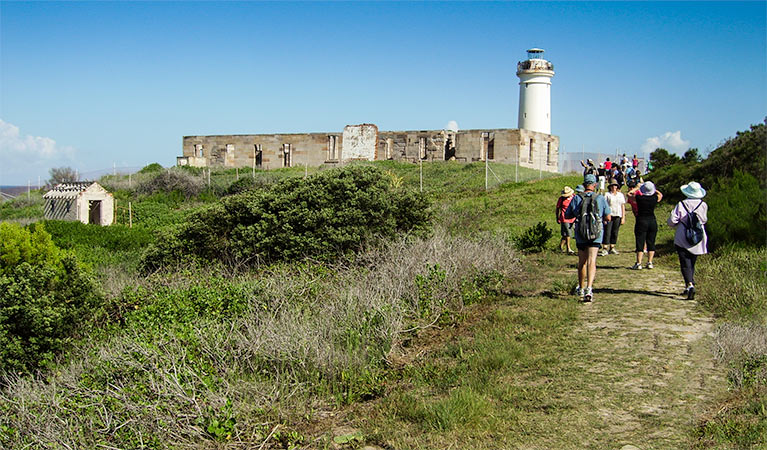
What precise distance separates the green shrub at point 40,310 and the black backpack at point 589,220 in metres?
6.43

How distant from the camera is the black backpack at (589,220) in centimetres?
764

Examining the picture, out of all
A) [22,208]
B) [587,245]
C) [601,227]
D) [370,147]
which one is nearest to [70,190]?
[22,208]

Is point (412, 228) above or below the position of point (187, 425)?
above

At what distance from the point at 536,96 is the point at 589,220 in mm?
33749

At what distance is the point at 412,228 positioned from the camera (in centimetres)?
1159


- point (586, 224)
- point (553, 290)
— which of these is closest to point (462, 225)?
point (553, 290)

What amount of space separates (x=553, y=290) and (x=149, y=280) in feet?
21.2

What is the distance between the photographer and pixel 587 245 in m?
7.73

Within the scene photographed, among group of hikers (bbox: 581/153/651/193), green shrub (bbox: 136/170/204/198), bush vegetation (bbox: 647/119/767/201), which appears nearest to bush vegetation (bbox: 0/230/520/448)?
bush vegetation (bbox: 647/119/767/201)

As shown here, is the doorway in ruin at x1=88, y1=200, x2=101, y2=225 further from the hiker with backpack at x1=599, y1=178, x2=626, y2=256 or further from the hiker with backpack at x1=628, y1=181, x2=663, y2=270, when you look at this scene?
the hiker with backpack at x1=628, y1=181, x2=663, y2=270

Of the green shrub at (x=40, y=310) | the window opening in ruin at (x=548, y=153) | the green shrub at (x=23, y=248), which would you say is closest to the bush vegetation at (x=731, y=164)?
the green shrub at (x=40, y=310)

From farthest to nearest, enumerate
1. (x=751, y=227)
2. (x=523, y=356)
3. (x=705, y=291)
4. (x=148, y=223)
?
(x=148, y=223) → (x=751, y=227) → (x=705, y=291) → (x=523, y=356)

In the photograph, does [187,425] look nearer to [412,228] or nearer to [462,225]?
[412,228]

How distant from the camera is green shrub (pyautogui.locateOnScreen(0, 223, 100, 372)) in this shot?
7297 millimetres
